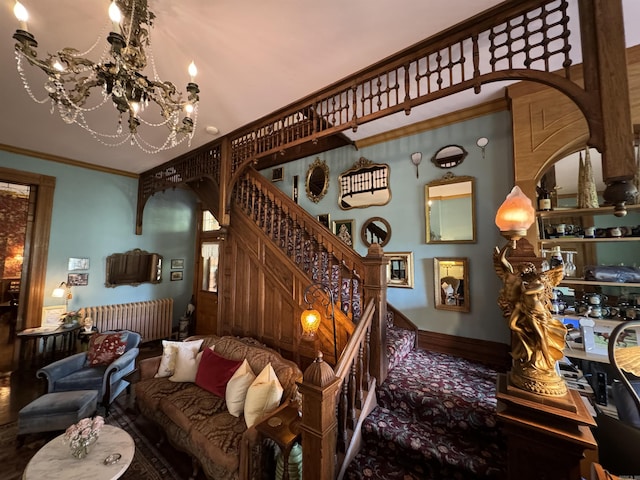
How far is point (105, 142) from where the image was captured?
367 centimetres

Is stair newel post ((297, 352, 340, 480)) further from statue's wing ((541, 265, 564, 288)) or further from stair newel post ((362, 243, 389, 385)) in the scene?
statue's wing ((541, 265, 564, 288))

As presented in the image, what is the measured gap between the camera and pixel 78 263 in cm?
446

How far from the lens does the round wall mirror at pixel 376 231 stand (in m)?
3.42

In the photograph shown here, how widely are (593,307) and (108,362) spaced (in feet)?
18.0

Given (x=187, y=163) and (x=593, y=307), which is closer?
(x=593, y=307)

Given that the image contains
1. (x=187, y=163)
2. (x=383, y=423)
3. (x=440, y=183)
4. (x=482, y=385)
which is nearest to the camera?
(x=383, y=423)

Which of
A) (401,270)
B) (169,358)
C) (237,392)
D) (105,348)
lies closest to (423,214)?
(401,270)

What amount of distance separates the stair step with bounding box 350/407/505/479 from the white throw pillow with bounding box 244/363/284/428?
2.41 ft

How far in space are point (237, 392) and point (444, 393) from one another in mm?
1753

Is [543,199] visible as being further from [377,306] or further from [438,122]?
[377,306]

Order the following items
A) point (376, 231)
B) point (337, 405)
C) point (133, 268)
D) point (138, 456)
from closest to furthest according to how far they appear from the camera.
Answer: point (337, 405)
point (138, 456)
point (376, 231)
point (133, 268)

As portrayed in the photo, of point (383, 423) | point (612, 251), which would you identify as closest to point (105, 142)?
point (383, 423)

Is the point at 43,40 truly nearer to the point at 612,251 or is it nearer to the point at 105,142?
the point at 105,142

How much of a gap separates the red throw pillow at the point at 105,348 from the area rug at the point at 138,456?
0.79m
